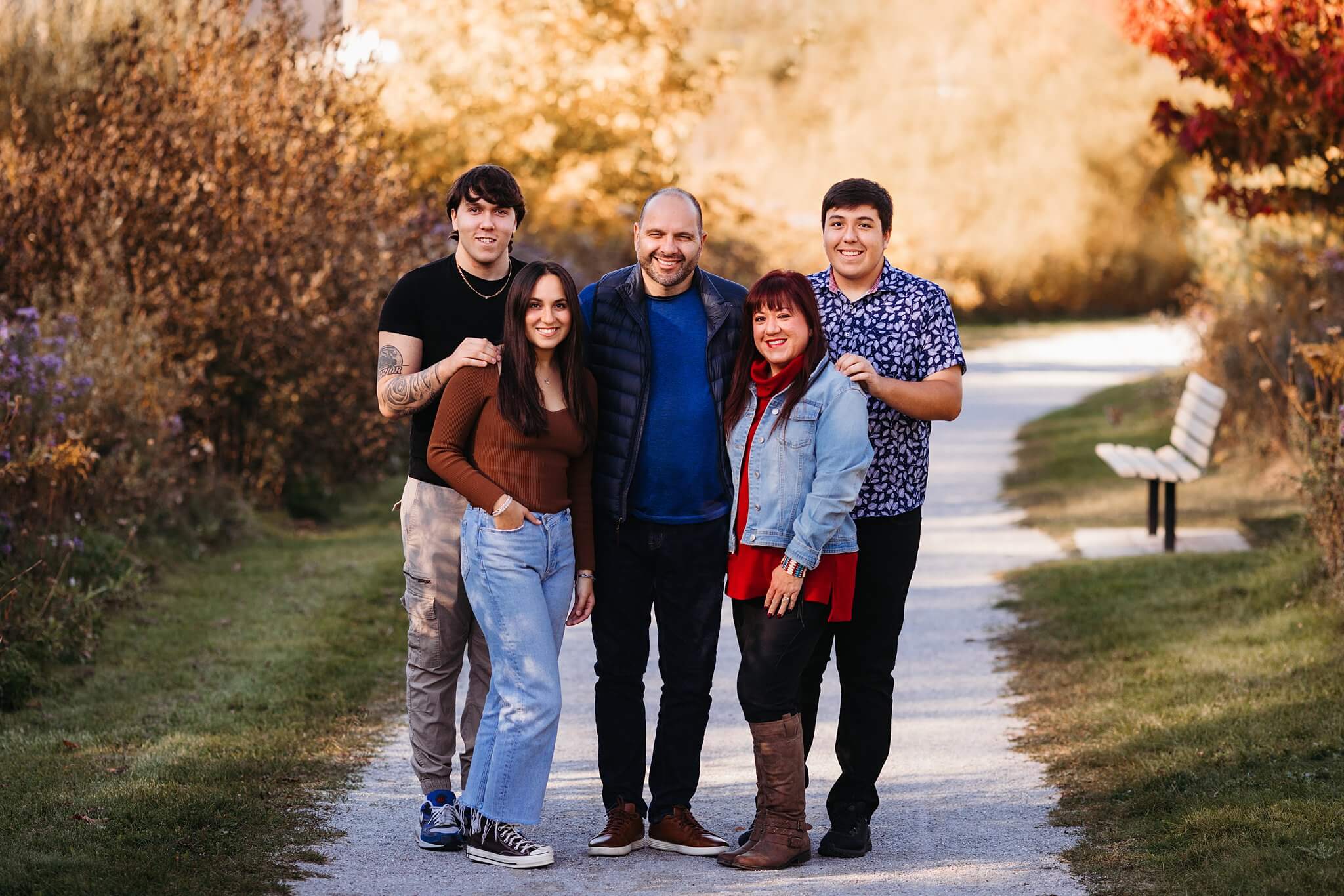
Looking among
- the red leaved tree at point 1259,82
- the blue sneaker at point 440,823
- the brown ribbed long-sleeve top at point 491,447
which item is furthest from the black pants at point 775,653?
the red leaved tree at point 1259,82

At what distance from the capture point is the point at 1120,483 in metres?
13.8

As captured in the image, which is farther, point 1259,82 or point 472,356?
point 1259,82

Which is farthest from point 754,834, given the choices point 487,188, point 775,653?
point 487,188

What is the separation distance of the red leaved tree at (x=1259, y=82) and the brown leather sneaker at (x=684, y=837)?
6244 mm

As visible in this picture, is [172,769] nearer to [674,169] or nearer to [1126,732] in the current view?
[1126,732]

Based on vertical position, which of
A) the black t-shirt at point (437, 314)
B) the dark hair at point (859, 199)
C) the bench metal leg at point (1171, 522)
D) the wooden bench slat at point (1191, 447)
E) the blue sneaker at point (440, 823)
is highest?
the dark hair at point (859, 199)

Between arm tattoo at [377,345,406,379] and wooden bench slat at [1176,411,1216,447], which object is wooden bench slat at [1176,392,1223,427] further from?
arm tattoo at [377,345,406,379]

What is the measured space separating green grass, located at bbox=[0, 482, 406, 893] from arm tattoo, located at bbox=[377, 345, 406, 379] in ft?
4.94

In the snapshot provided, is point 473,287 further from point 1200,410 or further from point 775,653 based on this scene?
point 1200,410

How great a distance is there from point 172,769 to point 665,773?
1.86 m

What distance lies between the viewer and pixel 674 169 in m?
22.0

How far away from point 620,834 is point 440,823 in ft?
1.87

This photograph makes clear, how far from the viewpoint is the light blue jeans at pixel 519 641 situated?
4.75 metres

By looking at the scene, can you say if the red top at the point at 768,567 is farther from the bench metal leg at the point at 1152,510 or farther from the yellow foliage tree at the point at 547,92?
the yellow foliage tree at the point at 547,92
